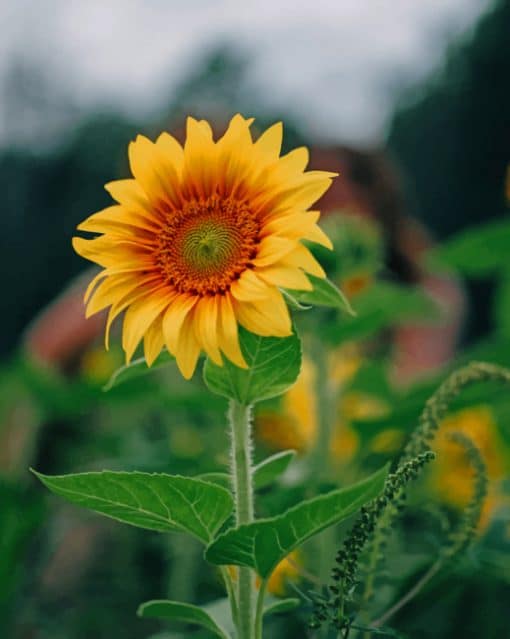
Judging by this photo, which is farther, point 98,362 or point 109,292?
point 98,362

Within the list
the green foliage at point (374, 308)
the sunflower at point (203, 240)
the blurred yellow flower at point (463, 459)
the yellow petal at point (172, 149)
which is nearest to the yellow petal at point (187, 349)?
the sunflower at point (203, 240)

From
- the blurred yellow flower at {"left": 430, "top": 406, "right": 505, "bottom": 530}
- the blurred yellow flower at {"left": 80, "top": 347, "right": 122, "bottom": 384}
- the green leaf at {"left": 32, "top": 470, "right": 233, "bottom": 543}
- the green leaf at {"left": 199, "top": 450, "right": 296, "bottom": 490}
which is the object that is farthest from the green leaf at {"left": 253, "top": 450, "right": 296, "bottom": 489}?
the blurred yellow flower at {"left": 80, "top": 347, "right": 122, "bottom": 384}

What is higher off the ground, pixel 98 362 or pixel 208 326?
pixel 98 362

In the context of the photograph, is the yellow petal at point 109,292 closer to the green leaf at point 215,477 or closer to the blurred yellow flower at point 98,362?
the green leaf at point 215,477

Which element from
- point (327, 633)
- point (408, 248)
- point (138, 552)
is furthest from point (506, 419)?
point (408, 248)

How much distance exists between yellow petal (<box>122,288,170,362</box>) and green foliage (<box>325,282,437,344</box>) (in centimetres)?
58

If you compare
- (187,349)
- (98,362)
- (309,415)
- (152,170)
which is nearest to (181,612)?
(187,349)

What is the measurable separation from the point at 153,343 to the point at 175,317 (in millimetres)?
26

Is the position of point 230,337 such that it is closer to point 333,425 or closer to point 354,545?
point 354,545

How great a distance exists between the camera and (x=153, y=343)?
0.56 m

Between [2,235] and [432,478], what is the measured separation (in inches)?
251

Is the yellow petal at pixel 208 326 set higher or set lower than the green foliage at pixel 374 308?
lower

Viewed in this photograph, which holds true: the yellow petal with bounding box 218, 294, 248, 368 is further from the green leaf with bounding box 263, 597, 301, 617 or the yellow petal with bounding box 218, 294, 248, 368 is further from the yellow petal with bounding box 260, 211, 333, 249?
the green leaf with bounding box 263, 597, 301, 617

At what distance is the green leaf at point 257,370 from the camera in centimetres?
57
